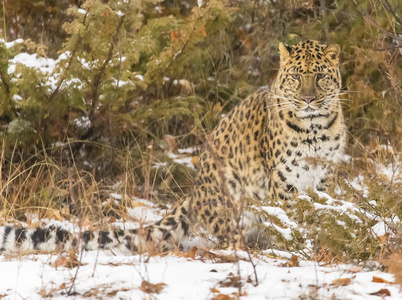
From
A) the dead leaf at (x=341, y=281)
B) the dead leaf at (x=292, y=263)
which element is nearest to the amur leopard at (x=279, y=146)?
the dead leaf at (x=292, y=263)

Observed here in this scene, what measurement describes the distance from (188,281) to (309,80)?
251cm

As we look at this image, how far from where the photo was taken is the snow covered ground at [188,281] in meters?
3.49

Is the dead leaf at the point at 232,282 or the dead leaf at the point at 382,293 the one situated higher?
the dead leaf at the point at 382,293

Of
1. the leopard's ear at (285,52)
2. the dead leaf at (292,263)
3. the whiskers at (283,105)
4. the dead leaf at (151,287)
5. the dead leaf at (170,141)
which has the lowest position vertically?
the dead leaf at (292,263)

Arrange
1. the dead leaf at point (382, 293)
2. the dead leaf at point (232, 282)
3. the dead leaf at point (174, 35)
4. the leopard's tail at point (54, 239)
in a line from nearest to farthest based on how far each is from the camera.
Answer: the dead leaf at point (382, 293)
the dead leaf at point (232, 282)
the leopard's tail at point (54, 239)
the dead leaf at point (174, 35)

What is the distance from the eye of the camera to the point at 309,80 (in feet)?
18.4

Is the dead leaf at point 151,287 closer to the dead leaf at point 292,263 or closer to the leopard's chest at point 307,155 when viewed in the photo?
the dead leaf at point 292,263

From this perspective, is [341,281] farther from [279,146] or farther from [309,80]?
[309,80]

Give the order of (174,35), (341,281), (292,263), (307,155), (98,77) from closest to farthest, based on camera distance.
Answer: (341,281), (292,263), (307,155), (98,77), (174,35)

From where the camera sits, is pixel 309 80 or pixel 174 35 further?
pixel 174 35

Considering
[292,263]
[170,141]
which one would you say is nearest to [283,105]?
[292,263]

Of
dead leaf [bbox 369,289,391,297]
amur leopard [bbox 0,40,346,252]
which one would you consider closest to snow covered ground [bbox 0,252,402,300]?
dead leaf [bbox 369,289,391,297]

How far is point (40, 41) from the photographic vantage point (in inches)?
321

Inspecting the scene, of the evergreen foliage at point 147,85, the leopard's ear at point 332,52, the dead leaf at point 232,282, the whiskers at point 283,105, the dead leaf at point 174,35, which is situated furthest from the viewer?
the dead leaf at point 174,35
